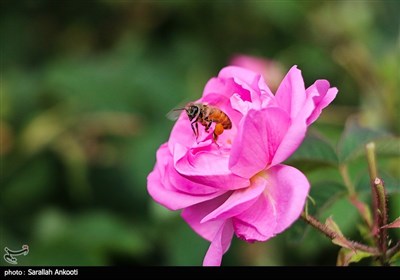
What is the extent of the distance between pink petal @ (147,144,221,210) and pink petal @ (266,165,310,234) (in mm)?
71

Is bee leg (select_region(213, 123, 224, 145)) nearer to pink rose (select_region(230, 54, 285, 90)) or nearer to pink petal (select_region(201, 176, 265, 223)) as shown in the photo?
pink petal (select_region(201, 176, 265, 223))

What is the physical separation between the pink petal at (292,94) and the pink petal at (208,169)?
9 centimetres

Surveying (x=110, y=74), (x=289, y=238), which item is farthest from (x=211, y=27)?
(x=289, y=238)

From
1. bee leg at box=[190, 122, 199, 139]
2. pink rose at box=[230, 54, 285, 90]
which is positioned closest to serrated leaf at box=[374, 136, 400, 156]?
bee leg at box=[190, 122, 199, 139]

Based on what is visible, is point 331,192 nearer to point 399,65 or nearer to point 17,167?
point 399,65

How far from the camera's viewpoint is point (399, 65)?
5.37ft

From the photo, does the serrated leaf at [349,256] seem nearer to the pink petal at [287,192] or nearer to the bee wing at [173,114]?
the pink petal at [287,192]

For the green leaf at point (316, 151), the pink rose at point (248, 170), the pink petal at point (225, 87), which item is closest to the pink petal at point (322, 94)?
the pink rose at point (248, 170)

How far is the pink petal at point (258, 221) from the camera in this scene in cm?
75

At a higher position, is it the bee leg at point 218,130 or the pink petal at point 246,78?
the pink petal at point 246,78

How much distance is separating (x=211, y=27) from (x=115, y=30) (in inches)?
17.7

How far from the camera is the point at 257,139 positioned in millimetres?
754

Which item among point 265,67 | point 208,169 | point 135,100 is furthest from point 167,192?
point 135,100

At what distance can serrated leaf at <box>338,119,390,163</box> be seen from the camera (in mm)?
1033
